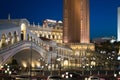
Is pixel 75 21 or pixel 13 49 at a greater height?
pixel 75 21

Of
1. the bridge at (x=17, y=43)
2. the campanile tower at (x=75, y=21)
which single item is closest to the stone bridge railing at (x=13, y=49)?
the bridge at (x=17, y=43)

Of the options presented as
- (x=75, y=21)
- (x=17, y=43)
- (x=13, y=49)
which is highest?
(x=75, y=21)

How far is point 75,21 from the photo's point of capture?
139 meters

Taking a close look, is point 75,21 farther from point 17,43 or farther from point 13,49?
point 13,49

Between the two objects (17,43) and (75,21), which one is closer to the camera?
(17,43)

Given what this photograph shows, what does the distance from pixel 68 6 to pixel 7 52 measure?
6880 centimetres

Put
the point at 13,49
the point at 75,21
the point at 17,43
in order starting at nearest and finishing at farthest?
1. the point at 13,49
2. the point at 17,43
3. the point at 75,21

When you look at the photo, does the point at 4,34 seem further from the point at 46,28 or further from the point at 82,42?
the point at 46,28

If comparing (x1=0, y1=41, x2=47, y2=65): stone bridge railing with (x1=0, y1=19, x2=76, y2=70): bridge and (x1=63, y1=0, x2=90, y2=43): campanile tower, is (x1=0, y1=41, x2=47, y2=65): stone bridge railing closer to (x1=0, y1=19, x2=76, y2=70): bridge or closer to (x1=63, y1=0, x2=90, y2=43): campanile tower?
(x1=0, y1=19, x2=76, y2=70): bridge

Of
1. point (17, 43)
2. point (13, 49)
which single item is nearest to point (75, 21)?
point (17, 43)

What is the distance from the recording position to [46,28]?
486 ft

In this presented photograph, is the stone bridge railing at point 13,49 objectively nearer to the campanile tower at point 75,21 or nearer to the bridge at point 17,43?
the bridge at point 17,43

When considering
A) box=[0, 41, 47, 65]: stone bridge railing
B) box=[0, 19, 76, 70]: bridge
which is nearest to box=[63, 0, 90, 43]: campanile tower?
box=[0, 19, 76, 70]: bridge

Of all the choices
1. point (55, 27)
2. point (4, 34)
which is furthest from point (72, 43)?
point (4, 34)
